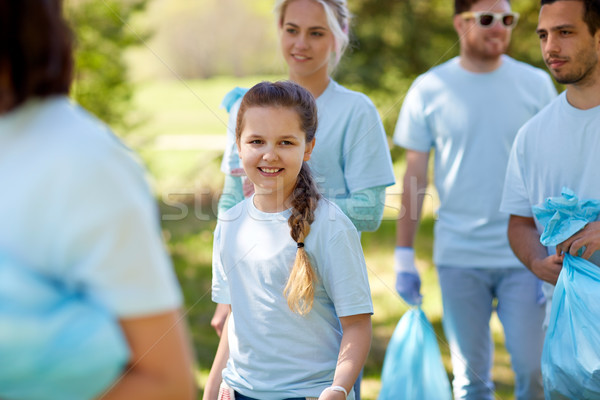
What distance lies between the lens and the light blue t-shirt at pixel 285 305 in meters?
2.11

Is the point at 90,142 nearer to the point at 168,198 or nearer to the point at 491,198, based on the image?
the point at 491,198

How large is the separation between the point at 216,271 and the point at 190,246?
19.0 ft

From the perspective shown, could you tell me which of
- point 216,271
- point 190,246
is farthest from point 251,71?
point 216,271

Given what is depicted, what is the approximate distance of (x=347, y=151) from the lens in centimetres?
289

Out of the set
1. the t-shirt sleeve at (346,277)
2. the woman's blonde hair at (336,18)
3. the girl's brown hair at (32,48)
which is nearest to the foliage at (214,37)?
the woman's blonde hair at (336,18)

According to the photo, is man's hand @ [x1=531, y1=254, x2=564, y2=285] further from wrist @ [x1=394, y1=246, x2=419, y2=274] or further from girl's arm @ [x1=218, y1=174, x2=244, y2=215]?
girl's arm @ [x1=218, y1=174, x2=244, y2=215]

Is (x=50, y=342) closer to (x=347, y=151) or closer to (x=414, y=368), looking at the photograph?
(x=347, y=151)

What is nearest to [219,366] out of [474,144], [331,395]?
[331,395]

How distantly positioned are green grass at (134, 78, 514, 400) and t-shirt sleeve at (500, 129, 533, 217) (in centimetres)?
186

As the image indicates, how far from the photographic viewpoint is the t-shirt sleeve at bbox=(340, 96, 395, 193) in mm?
2873

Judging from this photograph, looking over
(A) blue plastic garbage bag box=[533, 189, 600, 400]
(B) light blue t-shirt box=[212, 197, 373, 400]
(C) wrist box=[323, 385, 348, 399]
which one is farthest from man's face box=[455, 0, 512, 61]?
(C) wrist box=[323, 385, 348, 399]

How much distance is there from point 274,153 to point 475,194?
169 cm

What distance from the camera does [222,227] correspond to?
237 centimetres

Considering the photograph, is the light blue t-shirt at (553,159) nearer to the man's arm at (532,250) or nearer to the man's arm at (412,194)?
the man's arm at (532,250)
